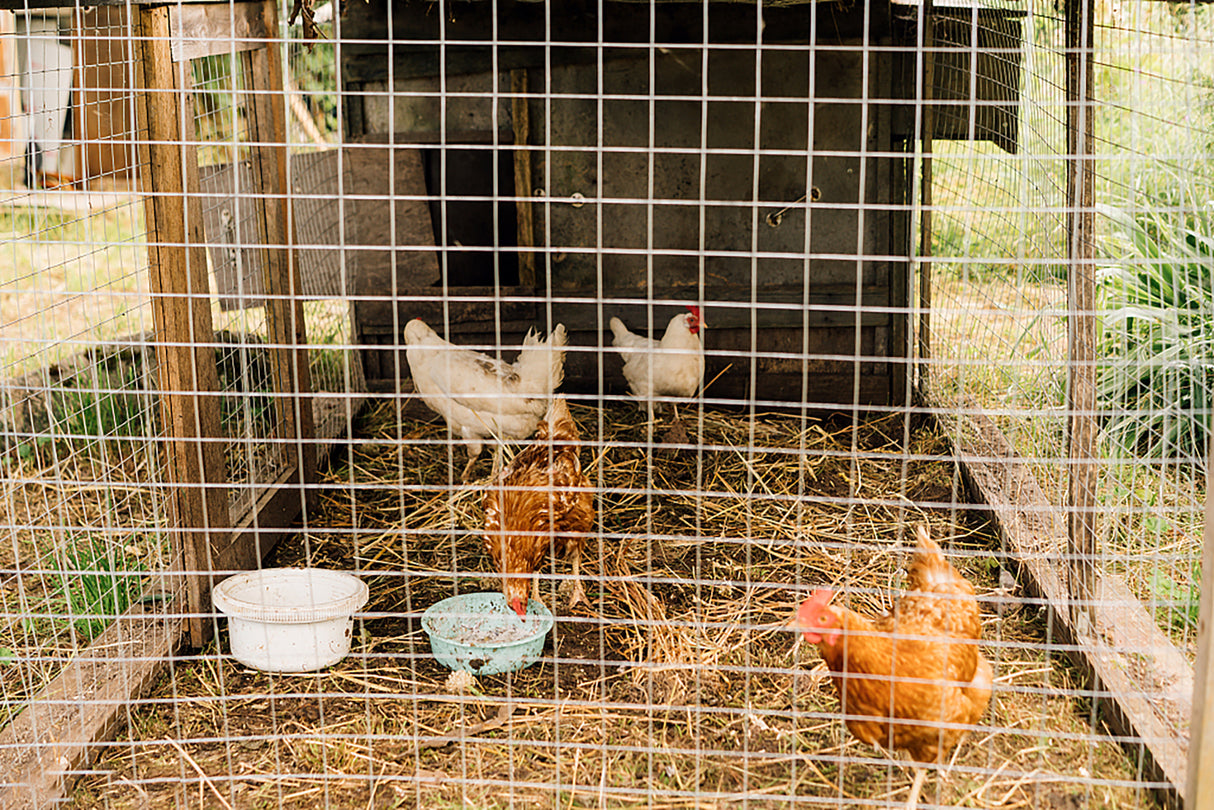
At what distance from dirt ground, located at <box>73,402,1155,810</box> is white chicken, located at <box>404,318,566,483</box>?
0.77 metres

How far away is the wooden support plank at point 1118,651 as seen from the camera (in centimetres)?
281

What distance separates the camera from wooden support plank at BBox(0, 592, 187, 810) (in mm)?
2898

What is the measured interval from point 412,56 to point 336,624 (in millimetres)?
3472

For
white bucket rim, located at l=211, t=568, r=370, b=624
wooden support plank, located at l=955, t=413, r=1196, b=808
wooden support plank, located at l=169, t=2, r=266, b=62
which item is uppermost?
wooden support plank, located at l=169, t=2, r=266, b=62

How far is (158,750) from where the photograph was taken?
3.19 m

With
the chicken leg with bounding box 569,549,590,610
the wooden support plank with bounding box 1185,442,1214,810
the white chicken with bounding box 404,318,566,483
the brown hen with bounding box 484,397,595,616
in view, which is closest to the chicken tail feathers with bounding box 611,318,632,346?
the white chicken with bounding box 404,318,566,483

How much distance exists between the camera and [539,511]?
13.0 feet

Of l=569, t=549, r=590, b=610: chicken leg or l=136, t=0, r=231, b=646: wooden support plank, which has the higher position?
l=136, t=0, r=231, b=646: wooden support plank

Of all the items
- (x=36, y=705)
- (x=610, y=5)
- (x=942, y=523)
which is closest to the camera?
(x=36, y=705)

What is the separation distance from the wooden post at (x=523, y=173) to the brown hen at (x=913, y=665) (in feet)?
11.7

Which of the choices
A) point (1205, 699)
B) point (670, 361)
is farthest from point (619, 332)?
point (1205, 699)

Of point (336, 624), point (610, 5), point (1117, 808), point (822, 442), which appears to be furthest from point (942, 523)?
point (610, 5)

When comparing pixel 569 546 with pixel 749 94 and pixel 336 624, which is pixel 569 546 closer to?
pixel 336 624

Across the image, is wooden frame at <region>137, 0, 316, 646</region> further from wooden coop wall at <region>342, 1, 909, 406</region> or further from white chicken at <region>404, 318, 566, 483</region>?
wooden coop wall at <region>342, 1, 909, 406</region>
